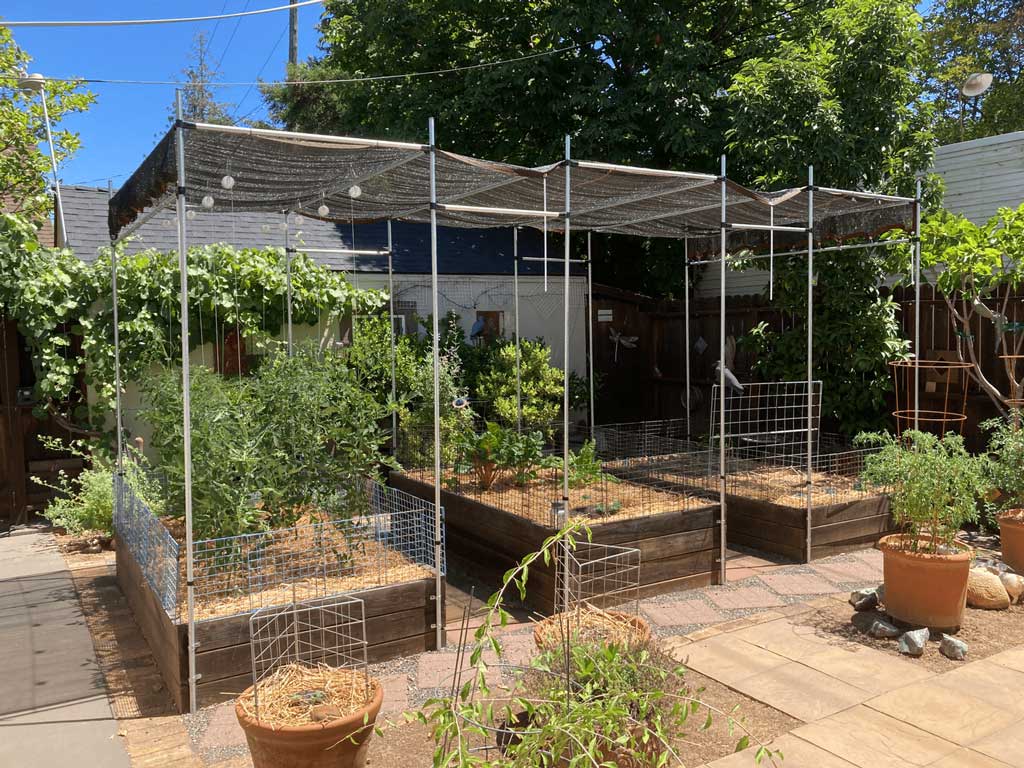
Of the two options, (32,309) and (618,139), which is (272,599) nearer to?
(32,309)

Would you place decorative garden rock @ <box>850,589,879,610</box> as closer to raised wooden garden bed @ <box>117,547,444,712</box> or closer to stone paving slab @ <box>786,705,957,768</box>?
stone paving slab @ <box>786,705,957,768</box>

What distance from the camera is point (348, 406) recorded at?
4891mm

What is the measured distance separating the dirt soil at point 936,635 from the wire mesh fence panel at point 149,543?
362 centimetres

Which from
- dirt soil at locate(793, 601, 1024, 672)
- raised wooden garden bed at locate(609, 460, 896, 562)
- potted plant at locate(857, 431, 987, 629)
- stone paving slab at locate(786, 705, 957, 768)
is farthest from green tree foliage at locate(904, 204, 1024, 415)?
stone paving slab at locate(786, 705, 957, 768)

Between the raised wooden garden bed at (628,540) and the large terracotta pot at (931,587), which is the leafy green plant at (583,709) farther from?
the large terracotta pot at (931,587)

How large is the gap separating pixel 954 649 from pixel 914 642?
200 mm

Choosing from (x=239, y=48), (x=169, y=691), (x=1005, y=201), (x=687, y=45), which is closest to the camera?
(x=169, y=691)

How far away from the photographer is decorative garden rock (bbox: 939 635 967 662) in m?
4.31

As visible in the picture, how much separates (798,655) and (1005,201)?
21.2 ft

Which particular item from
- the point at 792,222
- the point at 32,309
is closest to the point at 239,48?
the point at 32,309

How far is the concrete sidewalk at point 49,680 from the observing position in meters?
3.54

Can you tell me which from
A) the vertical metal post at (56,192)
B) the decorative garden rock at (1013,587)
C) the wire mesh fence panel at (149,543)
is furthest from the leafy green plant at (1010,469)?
the vertical metal post at (56,192)

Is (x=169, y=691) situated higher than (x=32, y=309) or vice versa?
(x=32, y=309)

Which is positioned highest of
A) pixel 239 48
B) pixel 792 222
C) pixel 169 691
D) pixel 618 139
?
pixel 239 48
